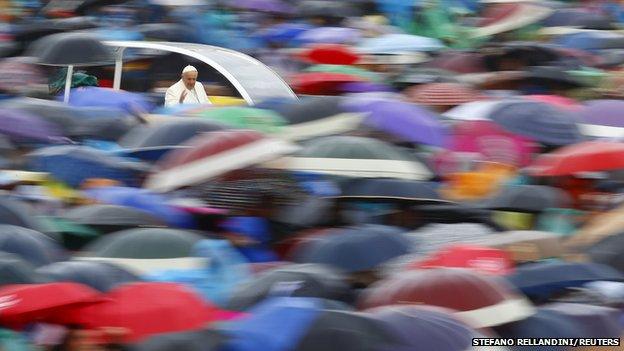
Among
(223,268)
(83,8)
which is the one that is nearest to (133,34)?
(83,8)

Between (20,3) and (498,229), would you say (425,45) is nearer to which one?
(20,3)

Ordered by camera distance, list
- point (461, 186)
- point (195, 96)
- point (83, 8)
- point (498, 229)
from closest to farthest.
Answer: point (498, 229)
point (461, 186)
point (195, 96)
point (83, 8)

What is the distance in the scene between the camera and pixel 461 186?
343 inches

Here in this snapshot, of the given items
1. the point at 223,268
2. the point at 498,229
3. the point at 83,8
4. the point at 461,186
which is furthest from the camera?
the point at 83,8

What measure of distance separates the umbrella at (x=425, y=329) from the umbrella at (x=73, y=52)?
21.8 feet

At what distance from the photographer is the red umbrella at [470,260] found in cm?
657

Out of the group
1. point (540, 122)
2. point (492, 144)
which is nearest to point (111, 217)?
point (492, 144)

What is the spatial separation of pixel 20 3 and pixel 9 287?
11.1 meters

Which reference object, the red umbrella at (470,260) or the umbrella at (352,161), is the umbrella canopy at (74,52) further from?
the red umbrella at (470,260)

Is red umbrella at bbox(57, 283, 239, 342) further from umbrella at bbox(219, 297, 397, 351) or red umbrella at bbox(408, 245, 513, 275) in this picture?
red umbrella at bbox(408, 245, 513, 275)

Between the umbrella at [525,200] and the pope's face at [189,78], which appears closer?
the umbrella at [525,200]

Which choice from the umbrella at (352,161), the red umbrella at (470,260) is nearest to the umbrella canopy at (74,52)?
the umbrella at (352,161)

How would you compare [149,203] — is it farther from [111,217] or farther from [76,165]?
[76,165]

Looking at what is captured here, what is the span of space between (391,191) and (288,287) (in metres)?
2.21
